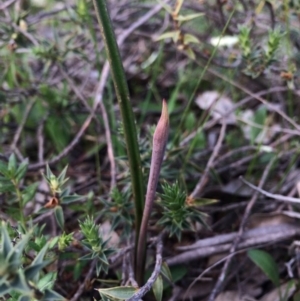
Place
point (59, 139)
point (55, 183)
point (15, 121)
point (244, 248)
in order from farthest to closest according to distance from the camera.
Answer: point (15, 121), point (59, 139), point (244, 248), point (55, 183)

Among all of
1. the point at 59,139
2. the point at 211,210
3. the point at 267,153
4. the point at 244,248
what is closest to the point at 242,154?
the point at 267,153

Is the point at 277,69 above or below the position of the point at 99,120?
above

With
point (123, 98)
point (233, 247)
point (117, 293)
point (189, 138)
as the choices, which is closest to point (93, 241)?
point (117, 293)

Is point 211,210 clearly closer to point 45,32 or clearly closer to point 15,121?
point 15,121

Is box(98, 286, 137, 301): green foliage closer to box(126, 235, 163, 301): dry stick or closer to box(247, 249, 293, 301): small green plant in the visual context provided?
box(126, 235, 163, 301): dry stick

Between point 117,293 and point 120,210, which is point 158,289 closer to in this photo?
point 117,293

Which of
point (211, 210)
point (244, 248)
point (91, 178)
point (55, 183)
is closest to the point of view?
point (55, 183)

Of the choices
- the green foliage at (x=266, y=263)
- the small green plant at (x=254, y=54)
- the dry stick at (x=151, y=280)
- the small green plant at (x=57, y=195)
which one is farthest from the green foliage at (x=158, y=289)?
the small green plant at (x=254, y=54)

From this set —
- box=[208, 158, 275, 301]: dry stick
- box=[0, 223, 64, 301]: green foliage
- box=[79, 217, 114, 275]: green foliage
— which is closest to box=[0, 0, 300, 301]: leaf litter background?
box=[208, 158, 275, 301]: dry stick
